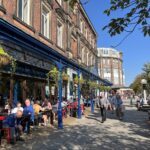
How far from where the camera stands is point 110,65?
335 feet

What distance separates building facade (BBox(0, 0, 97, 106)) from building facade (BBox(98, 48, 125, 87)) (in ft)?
238

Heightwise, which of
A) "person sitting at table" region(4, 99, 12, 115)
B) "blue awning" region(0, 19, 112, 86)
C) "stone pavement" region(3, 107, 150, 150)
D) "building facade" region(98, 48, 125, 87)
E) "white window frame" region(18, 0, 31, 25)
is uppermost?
"building facade" region(98, 48, 125, 87)

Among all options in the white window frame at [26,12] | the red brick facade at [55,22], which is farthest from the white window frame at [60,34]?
the white window frame at [26,12]

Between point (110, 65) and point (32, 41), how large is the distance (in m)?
92.0

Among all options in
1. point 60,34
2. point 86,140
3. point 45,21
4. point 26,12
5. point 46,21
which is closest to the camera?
point 86,140

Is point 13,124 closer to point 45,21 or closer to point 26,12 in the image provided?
point 26,12

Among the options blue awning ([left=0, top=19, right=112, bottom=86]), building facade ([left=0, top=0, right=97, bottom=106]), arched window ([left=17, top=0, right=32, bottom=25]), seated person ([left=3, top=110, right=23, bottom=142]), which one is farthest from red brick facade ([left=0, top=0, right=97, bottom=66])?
seated person ([left=3, top=110, right=23, bottom=142])

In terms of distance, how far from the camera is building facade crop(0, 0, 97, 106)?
12695 millimetres

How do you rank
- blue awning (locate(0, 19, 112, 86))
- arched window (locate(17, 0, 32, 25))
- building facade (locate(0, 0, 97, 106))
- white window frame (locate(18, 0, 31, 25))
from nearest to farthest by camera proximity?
blue awning (locate(0, 19, 112, 86)), building facade (locate(0, 0, 97, 106)), arched window (locate(17, 0, 32, 25)), white window frame (locate(18, 0, 31, 25))

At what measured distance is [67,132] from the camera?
1280 cm

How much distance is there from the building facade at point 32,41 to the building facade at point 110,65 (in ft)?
238

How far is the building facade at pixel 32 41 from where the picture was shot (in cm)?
1270

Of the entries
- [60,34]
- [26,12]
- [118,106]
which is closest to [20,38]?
[26,12]

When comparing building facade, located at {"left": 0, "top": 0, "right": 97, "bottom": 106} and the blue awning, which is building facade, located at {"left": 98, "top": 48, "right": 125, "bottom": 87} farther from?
the blue awning
